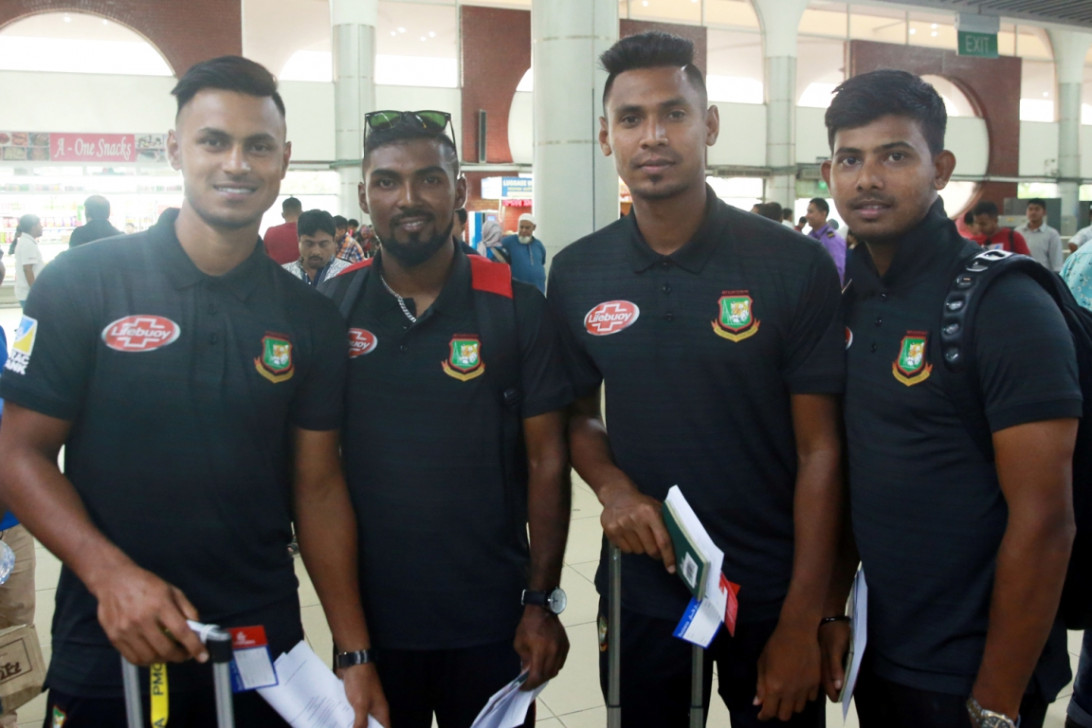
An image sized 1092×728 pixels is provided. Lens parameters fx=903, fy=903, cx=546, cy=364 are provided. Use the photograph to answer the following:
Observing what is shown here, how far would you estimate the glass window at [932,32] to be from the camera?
21844mm

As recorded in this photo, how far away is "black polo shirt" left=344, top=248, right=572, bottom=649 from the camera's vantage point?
6.77 ft

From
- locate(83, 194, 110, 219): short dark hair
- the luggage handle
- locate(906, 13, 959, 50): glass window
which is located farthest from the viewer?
locate(906, 13, 959, 50): glass window

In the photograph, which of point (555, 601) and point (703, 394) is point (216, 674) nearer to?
point (555, 601)

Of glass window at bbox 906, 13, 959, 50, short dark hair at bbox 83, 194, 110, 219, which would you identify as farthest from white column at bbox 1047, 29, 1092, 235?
short dark hair at bbox 83, 194, 110, 219

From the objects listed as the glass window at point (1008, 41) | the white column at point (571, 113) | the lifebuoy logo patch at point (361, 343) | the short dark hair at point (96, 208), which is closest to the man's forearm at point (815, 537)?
the lifebuoy logo patch at point (361, 343)

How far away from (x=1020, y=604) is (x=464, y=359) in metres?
1.23

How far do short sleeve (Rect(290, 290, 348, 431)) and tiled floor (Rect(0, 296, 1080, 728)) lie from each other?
1695mm

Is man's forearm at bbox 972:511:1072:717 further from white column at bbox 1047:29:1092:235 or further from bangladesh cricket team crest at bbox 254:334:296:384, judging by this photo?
white column at bbox 1047:29:1092:235

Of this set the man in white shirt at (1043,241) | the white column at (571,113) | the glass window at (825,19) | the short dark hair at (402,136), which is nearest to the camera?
the short dark hair at (402,136)

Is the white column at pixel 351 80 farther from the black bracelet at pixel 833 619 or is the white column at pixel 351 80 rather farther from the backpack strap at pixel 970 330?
the backpack strap at pixel 970 330

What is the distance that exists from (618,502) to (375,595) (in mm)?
638

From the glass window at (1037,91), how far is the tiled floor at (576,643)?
23.0 metres

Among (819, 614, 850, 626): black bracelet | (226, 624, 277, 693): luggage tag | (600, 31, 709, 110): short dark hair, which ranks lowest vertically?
(819, 614, 850, 626): black bracelet

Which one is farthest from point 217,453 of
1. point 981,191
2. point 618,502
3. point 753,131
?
point 981,191
